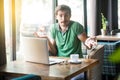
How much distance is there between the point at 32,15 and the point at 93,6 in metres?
1.82

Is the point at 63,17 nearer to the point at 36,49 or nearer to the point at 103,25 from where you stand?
the point at 36,49

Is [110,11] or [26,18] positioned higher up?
[110,11]

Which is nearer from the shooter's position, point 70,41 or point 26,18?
point 70,41

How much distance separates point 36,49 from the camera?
7.87 feet

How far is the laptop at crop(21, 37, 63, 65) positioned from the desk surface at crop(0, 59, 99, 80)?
58mm

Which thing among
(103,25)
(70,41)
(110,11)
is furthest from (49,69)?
(110,11)

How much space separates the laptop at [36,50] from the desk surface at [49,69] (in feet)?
0.19

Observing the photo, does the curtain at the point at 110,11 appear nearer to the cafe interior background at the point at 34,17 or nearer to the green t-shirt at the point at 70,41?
the cafe interior background at the point at 34,17

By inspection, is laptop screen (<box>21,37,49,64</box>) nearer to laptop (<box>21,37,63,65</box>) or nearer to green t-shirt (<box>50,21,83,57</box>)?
laptop (<box>21,37,63,65</box>)

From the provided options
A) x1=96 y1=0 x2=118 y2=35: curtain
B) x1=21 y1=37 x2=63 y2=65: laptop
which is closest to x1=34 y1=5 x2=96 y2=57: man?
x1=21 y1=37 x2=63 y2=65: laptop

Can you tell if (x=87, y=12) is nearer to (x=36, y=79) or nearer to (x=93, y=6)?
(x=93, y=6)

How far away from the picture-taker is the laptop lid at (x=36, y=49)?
233cm

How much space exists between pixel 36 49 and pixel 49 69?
0.87 ft

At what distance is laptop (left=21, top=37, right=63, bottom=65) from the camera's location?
233cm
